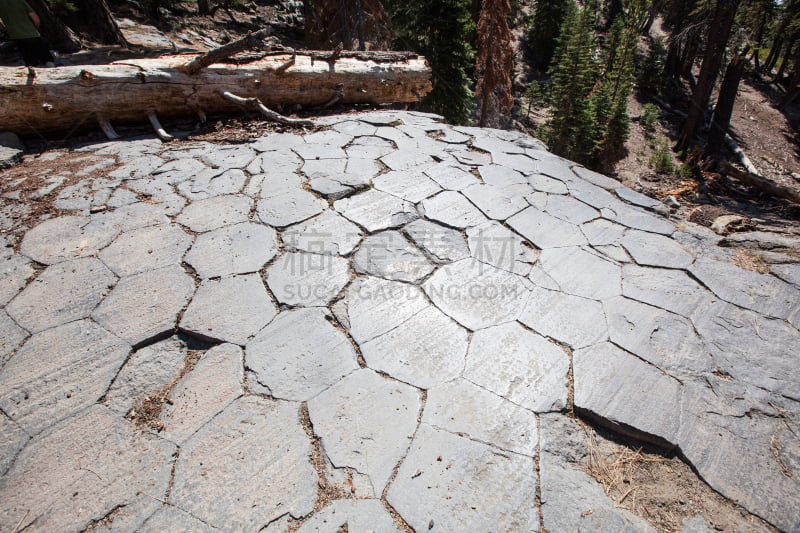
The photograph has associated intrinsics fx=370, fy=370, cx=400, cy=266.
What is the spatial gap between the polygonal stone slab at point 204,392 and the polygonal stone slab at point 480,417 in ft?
2.93

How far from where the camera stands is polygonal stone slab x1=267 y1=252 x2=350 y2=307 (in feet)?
7.00

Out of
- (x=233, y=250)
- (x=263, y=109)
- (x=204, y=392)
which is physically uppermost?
(x=263, y=109)

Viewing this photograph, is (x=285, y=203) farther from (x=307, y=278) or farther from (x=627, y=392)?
(x=627, y=392)

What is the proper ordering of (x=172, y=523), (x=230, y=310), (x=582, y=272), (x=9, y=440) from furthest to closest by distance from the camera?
1. (x=582, y=272)
2. (x=230, y=310)
3. (x=9, y=440)
4. (x=172, y=523)

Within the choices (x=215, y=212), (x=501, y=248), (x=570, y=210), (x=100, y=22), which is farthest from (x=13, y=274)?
(x=100, y=22)

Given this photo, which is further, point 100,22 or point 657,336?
point 100,22

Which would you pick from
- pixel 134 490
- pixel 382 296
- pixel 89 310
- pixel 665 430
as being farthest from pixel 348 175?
pixel 665 430

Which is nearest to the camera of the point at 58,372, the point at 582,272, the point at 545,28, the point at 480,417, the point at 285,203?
the point at 480,417

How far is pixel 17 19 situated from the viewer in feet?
17.5

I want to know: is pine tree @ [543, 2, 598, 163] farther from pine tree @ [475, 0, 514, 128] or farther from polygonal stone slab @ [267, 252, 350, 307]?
polygonal stone slab @ [267, 252, 350, 307]

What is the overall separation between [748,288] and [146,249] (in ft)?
12.5

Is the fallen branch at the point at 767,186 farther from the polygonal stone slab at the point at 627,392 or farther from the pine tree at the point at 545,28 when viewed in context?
the pine tree at the point at 545,28

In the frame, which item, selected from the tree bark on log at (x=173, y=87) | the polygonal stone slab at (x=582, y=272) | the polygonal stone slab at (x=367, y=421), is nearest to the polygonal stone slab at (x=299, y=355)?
the polygonal stone slab at (x=367, y=421)

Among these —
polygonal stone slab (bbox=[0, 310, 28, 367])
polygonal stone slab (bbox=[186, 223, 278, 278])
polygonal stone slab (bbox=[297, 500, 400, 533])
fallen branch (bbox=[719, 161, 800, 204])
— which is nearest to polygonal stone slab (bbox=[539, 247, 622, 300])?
polygonal stone slab (bbox=[297, 500, 400, 533])
